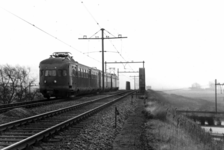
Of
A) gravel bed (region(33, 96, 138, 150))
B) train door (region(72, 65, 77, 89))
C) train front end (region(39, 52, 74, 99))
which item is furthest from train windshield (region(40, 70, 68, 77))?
gravel bed (region(33, 96, 138, 150))

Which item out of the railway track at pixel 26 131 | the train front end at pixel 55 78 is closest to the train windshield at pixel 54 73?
the train front end at pixel 55 78

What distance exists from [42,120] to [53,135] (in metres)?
3.15

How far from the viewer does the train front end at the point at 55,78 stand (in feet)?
70.9

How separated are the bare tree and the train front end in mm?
10175

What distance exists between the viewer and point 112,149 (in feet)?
22.3

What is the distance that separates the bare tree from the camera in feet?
98.2

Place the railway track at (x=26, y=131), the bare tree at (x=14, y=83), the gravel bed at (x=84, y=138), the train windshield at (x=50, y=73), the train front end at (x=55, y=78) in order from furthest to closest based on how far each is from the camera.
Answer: the bare tree at (x=14, y=83), the train windshield at (x=50, y=73), the train front end at (x=55, y=78), the gravel bed at (x=84, y=138), the railway track at (x=26, y=131)

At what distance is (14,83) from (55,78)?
517 inches

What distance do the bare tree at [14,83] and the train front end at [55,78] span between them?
33.4 ft

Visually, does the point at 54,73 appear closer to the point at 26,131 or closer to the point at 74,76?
the point at 74,76

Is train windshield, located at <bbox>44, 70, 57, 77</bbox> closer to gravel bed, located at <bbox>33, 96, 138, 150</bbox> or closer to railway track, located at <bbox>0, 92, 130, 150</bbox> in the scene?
railway track, located at <bbox>0, 92, 130, 150</bbox>

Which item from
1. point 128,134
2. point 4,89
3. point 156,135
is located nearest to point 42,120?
point 128,134

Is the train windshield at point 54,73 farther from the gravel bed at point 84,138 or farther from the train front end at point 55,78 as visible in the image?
the gravel bed at point 84,138

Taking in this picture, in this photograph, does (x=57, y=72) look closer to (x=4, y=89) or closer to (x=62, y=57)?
(x=62, y=57)
